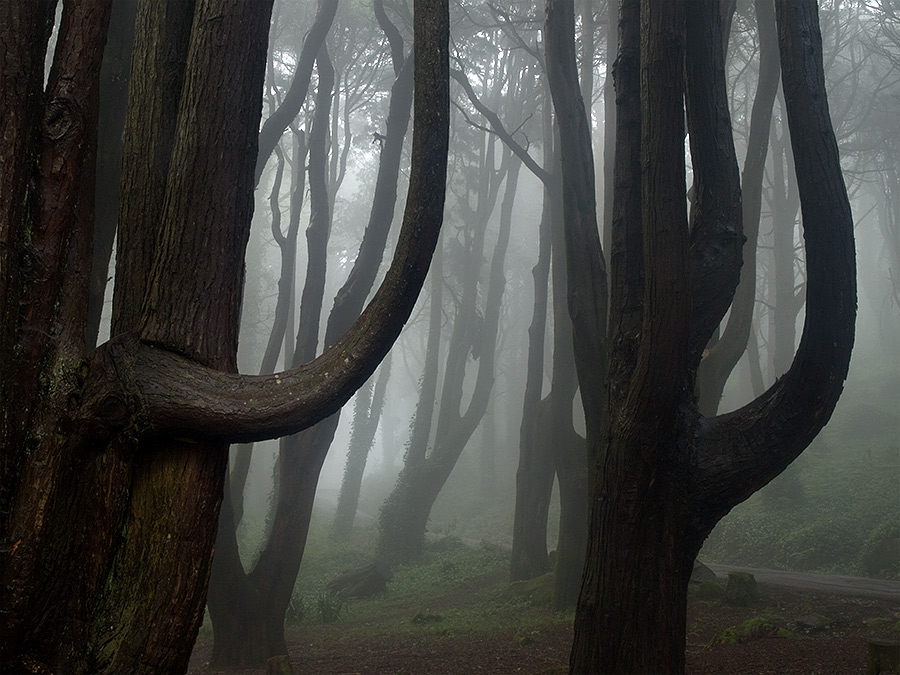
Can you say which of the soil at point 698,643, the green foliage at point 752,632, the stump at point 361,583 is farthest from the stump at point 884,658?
the stump at point 361,583

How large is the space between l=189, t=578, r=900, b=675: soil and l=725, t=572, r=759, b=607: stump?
108 mm

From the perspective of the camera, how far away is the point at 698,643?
695 centimetres

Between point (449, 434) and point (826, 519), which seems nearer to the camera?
point (826, 519)

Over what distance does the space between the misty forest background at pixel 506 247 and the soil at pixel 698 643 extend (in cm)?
270

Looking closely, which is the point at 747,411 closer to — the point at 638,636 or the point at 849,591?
the point at 638,636

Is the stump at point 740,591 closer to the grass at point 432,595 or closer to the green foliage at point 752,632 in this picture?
the green foliage at point 752,632

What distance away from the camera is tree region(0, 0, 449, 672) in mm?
2900

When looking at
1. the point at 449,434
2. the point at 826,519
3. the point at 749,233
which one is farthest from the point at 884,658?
the point at 449,434

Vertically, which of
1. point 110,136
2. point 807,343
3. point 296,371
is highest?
point 110,136

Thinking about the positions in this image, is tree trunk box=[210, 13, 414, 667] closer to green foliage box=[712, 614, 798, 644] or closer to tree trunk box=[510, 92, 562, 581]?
tree trunk box=[510, 92, 562, 581]

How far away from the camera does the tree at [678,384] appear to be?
4316mm

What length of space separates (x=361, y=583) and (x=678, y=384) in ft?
33.6

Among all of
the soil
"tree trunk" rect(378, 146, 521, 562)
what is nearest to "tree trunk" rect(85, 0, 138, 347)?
the soil

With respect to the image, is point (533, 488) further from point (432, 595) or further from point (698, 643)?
point (698, 643)
